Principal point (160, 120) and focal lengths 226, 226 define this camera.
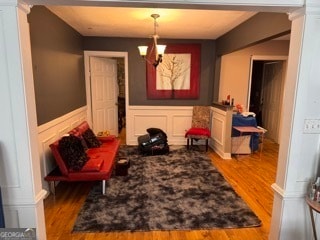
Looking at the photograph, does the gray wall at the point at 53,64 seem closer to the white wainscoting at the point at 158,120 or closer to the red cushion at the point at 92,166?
the red cushion at the point at 92,166

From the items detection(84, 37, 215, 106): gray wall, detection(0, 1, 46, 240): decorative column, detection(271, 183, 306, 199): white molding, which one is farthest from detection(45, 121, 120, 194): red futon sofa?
detection(84, 37, 215, 106): gray wall

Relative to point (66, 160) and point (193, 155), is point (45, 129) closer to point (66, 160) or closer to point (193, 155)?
point (66, 160)

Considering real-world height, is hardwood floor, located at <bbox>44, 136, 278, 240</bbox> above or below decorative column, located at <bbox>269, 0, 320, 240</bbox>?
below

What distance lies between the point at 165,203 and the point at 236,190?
1.09 meters

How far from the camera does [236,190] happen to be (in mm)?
3232

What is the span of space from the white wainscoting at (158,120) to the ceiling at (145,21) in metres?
1.62

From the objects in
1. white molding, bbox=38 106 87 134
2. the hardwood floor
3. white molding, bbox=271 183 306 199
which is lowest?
the hardwood floor

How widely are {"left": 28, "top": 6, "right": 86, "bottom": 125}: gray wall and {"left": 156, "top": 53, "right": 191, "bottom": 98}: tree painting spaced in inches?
70.5

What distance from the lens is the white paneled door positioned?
5164mm

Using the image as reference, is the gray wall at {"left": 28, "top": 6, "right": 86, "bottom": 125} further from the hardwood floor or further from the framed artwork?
the framed artwork

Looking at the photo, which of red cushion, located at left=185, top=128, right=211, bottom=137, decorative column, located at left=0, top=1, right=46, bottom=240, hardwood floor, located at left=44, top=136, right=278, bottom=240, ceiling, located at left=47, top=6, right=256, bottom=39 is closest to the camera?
decorative column, located at left=0, top=1, right=46, bottom=240

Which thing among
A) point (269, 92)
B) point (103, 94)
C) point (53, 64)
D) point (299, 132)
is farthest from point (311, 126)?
point (269, 92)

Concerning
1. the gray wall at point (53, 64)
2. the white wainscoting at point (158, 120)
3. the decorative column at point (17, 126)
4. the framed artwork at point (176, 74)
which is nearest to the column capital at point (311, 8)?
the decorative column at point (17, 126)

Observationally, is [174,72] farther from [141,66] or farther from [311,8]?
[311,8]
